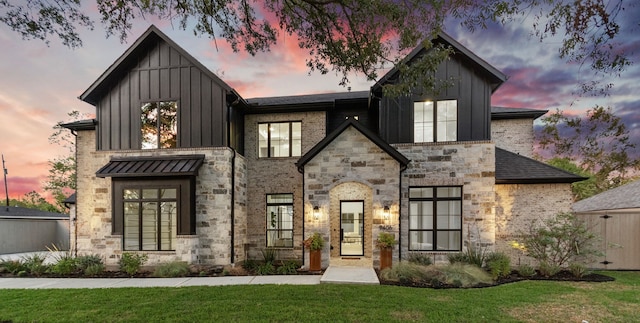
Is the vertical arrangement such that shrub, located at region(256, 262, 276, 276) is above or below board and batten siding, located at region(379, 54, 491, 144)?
below

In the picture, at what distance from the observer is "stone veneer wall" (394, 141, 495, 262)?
1004 centimetres

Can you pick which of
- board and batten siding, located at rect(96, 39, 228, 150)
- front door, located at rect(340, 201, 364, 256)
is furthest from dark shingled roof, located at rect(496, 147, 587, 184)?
board and batten siding, located at rect(96, 39, 228, 150)

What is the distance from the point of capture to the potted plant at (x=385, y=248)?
938 centimetres

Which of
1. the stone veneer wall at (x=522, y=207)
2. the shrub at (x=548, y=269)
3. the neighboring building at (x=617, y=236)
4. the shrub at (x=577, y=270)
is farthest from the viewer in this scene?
the stone veneer wall at (x=522, y=207)

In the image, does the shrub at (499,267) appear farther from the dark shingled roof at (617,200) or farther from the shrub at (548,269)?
the dark shingled roof at (617,200)

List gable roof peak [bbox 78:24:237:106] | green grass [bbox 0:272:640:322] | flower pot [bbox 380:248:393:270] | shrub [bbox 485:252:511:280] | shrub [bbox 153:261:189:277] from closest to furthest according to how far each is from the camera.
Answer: green grass [bbox 0:272:640:322] < shrub [bbox 485:252:511:280] < shrub [bbox 153:261:189:277] < flower pot [bbox 380:248:393:270] < gable roof peak [bbox 78:24:237:106]

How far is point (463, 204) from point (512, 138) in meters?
5.30

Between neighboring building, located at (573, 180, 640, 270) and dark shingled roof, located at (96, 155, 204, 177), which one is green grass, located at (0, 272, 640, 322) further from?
dark shingled roof, located at (96, 155, 204, 177)

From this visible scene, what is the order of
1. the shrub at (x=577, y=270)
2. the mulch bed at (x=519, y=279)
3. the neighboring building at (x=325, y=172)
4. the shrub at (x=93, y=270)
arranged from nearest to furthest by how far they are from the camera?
the mulch bed at (x=519, y=279)
the shrub at (x=577, y=270)
the shrub at (x=93, y=270)
the neighboring building at (x=325, y=172)

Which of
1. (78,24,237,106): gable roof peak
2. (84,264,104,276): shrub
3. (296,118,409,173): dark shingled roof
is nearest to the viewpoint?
(84,264,104,276): shrub

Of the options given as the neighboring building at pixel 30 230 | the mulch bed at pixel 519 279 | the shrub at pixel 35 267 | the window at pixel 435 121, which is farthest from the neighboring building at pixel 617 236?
the neighboring building at pixel 30 230

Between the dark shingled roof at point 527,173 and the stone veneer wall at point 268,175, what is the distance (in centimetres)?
680

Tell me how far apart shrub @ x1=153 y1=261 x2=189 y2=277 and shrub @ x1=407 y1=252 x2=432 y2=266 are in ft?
23.9

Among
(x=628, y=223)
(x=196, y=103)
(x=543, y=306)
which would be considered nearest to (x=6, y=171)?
(x=196, y=103)
